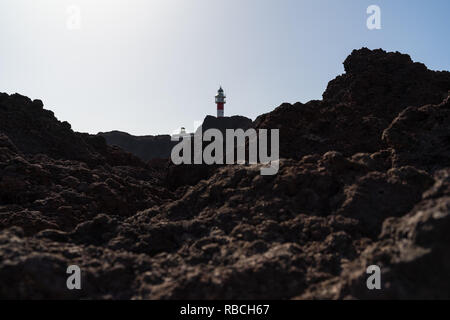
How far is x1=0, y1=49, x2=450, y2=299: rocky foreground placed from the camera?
310cm

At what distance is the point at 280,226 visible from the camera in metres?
4.12

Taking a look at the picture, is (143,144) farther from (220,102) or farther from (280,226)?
(280,226)

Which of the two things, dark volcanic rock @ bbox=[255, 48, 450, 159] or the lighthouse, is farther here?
the lighthouse

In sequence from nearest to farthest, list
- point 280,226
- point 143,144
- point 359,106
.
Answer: point 280,226, point 359,106, point 143,144

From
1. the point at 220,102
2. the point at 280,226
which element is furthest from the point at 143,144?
the point at 280,226

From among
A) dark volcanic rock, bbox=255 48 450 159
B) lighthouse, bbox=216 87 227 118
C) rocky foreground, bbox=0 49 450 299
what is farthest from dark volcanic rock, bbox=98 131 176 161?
rocky foreground, bbox=0 49 450 299

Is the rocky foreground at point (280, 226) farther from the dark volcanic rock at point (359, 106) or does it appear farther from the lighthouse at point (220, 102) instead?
the lighthouse at point (220, 102)

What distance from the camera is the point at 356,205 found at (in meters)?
4.17

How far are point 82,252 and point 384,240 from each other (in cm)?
303

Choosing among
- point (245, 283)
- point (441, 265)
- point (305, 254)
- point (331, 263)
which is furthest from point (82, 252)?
point (441, 265)

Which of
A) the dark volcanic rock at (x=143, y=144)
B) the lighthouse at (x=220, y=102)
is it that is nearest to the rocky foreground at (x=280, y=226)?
the dark volcanic rock at (x=143, y=144)

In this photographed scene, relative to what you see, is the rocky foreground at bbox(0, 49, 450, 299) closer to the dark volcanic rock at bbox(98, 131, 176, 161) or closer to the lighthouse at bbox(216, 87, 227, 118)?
the dark volcanic rock at bbox(98, 131, 176, 161)

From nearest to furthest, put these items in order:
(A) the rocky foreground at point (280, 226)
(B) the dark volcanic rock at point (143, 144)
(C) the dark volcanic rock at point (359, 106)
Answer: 1. (A) the rocky foreground at point (280, 226)
2. (C) the dark volcanic rock at point (359, 106)
3. (B) the dark volcanic rock at point (143, 144)

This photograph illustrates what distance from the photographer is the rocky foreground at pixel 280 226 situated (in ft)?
10.2
